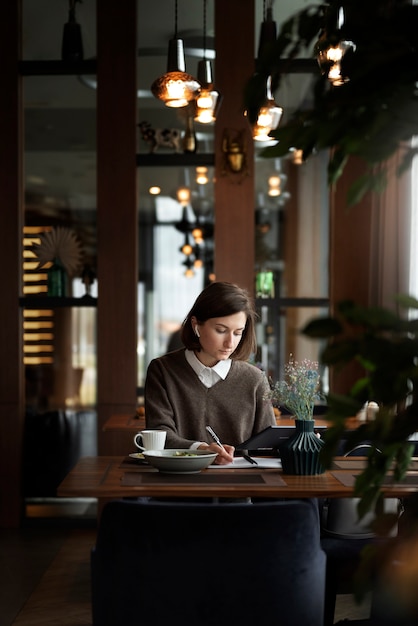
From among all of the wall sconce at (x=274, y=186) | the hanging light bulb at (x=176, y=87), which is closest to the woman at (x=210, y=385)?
the hanging light bulb at (x=176, y=87)

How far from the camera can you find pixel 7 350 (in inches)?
218

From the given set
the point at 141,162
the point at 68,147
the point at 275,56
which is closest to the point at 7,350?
the point at 141,162

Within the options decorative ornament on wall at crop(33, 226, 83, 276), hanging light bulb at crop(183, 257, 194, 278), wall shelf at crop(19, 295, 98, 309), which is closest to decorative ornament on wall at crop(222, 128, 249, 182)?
decorative ornament on wall at crop(33, 226, 83, 276)

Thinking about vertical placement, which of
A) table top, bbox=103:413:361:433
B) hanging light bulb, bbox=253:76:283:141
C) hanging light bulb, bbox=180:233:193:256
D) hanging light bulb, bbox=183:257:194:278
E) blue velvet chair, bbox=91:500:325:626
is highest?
hanging light bulb, bbox=253:76:283:141

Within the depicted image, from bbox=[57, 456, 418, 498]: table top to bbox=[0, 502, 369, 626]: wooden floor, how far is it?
2.14ft

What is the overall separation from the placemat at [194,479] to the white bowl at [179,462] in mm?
22

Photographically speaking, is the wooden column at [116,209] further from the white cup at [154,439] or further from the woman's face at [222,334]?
the white cup at [154,439]

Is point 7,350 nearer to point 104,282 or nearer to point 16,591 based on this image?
point 104,282

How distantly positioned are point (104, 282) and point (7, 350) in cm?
75

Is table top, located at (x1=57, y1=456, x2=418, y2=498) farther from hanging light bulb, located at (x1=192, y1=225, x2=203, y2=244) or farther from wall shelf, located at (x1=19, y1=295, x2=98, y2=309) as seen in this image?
hanging light bulb, located at (x1=192, y1=225, x2=203, y2=244)

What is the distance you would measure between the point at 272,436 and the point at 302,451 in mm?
175

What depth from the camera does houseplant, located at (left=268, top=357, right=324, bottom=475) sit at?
279cm

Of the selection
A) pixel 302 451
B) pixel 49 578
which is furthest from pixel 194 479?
pixel 49 578

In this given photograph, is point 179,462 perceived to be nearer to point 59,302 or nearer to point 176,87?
point 176,87
